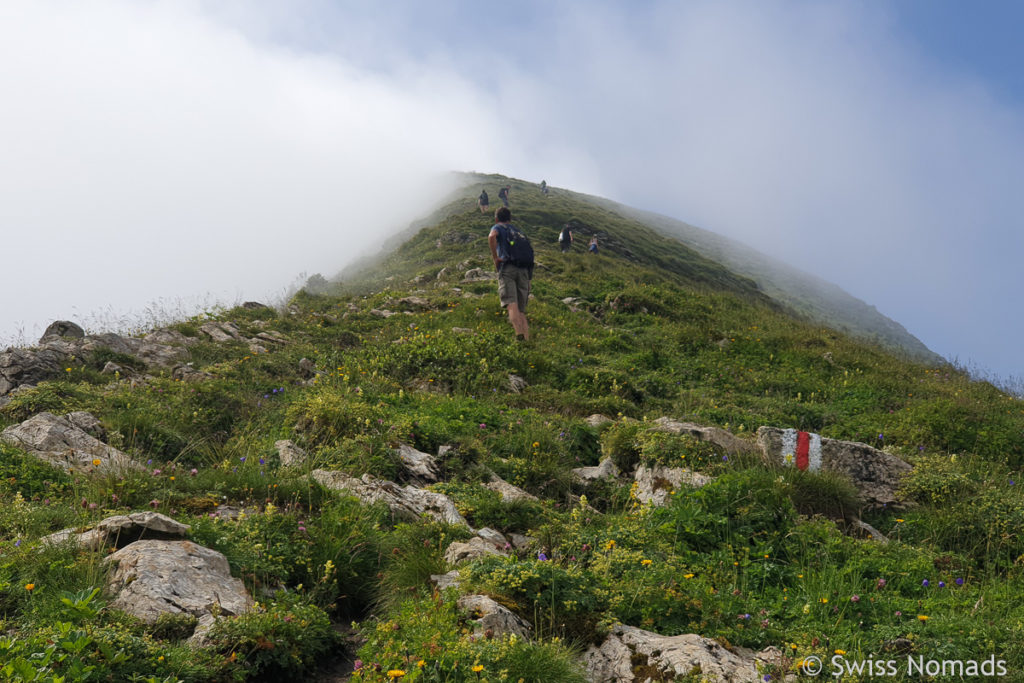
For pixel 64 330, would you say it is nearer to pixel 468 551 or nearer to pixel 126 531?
pixel 126 531

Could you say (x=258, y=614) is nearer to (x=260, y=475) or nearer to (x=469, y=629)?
(x=469, y=629)

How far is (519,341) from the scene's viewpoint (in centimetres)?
1145

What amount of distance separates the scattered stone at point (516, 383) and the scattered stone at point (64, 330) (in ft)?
23.1

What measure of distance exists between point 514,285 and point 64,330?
806 centimetres

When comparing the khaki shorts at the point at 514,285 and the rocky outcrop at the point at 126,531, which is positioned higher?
the khaki shorts at the point at 514,285

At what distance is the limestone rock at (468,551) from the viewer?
3.96 meters

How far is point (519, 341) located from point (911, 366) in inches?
375

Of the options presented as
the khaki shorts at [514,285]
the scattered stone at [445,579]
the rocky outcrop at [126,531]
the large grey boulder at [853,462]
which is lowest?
the scattered stone at [445,579]

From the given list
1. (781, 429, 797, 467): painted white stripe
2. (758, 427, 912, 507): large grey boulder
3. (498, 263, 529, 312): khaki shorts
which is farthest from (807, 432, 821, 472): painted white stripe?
(498, 263, 529, 312): khaki shorts

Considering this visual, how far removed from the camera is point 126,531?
362 centimetres

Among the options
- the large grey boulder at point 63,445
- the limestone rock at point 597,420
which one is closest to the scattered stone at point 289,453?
the large grey boulder at point 63,445

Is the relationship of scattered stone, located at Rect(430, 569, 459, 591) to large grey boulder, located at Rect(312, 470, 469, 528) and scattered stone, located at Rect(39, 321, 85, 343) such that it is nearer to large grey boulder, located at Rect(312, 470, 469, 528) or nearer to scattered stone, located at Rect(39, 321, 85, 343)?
large grey boulder, located at Rect(312, 470, 469, 528)

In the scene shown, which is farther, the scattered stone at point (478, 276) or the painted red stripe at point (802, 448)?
the scattered stone at point (478, 276)

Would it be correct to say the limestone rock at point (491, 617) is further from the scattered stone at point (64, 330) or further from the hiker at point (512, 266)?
the scattered stone at point (64, 330)
